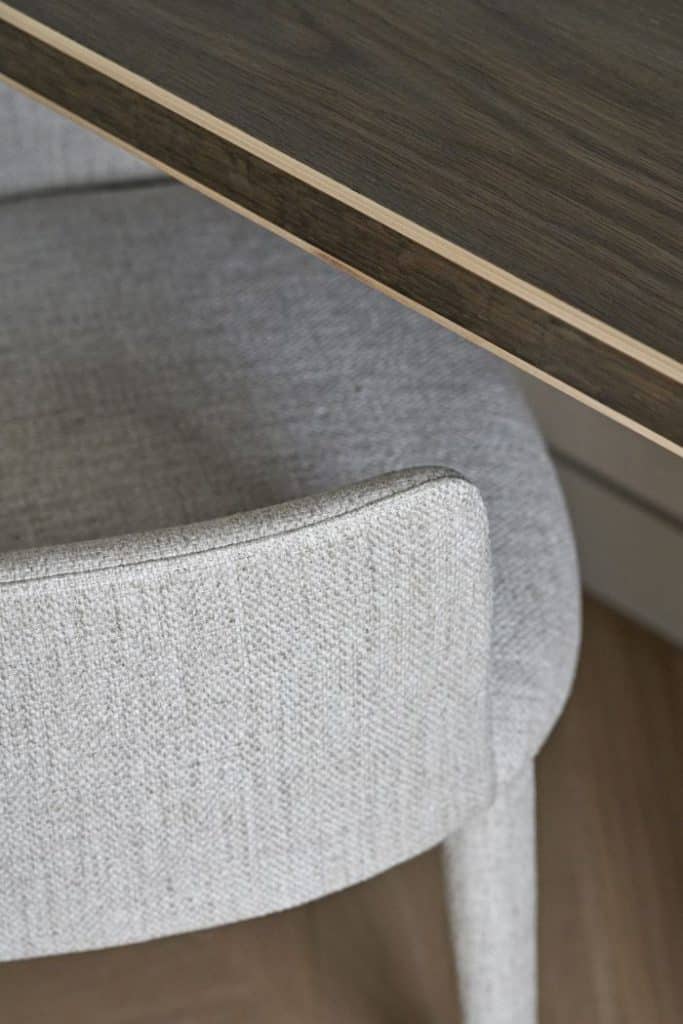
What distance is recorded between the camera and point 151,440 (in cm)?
80

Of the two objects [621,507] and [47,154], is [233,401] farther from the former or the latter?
[621,507]

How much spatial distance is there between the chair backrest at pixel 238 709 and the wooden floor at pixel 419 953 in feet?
1.32

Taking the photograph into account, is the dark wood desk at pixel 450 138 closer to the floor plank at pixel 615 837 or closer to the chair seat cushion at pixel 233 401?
the chair seat cushion at pixel 233 401

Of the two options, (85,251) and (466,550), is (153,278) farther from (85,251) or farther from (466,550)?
(466,550)

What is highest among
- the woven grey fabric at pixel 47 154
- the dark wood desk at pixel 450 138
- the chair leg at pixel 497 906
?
the dark wood desk at pixel 450 138

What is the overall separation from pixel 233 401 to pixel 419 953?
1.48 feet

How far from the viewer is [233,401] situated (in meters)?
0.82

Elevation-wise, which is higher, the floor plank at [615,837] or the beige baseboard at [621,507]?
the beige baseboard at [621,507]

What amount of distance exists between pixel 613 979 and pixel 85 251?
593mm

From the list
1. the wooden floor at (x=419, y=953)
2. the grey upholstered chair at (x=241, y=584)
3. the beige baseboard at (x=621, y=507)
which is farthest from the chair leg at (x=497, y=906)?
the beige baseboard at (x=621, y=507)

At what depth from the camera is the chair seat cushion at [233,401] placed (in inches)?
30.1

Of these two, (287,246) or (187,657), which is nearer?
(187,657)

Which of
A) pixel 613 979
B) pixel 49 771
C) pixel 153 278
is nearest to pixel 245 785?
pixel 49 771

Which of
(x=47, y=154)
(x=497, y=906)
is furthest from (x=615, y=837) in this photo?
(x=47, y=154)
